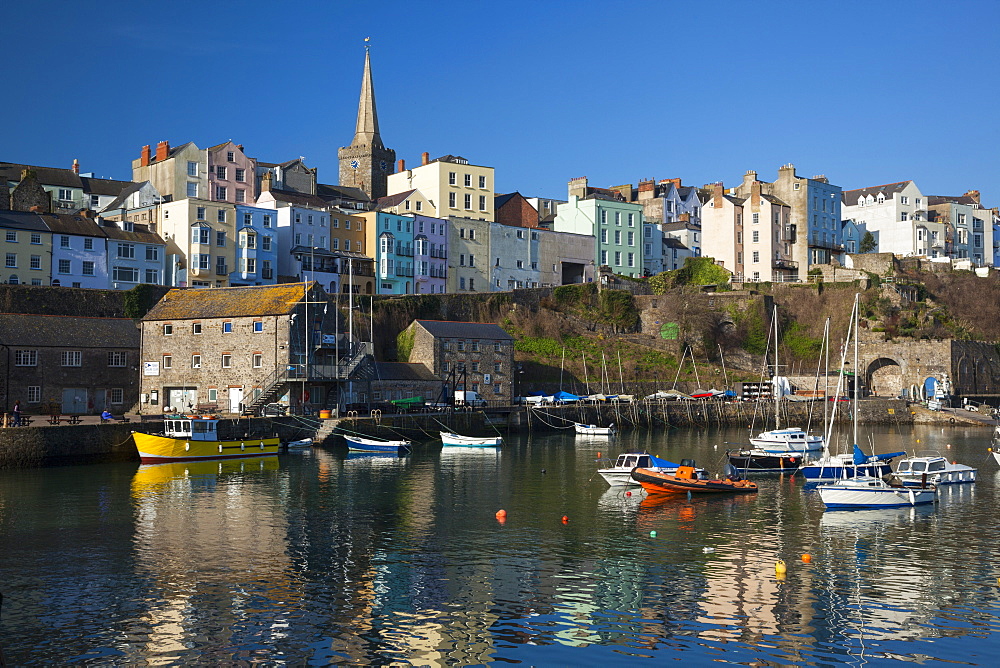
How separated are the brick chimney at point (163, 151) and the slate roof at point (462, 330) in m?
34.3

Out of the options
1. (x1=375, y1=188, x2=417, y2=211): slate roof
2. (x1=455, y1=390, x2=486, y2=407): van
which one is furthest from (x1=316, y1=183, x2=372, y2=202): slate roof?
(x1=455, y1=390, x2=486, y2=407): van

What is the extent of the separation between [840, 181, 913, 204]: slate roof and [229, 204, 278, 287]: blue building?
248ft

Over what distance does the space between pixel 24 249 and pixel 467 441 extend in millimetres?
36676

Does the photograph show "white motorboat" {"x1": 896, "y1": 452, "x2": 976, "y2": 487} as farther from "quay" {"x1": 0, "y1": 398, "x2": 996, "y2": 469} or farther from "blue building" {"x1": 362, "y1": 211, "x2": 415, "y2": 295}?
"blue building" {"x1": 362, "y1": 211, "x2": 415, "y2": 295}

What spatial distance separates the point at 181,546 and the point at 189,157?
65.9 metres

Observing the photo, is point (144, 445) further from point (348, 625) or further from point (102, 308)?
point (348, 625)

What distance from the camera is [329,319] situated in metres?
61.5

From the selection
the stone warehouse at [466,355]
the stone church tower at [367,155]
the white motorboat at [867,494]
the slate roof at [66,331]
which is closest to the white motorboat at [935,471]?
the white motorboat at [867,494]

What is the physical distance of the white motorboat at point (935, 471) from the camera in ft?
134

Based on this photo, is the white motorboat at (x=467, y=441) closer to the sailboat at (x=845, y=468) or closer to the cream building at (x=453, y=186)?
the sailboat at (x=845, y=468)

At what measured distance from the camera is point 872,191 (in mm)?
126688

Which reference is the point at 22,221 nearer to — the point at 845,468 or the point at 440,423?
the point at 440,423

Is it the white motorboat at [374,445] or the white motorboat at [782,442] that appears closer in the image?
the white motorboat at [374,445]

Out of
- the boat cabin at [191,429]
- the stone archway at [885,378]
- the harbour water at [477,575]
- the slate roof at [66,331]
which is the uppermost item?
the slate roof at [66,331]
